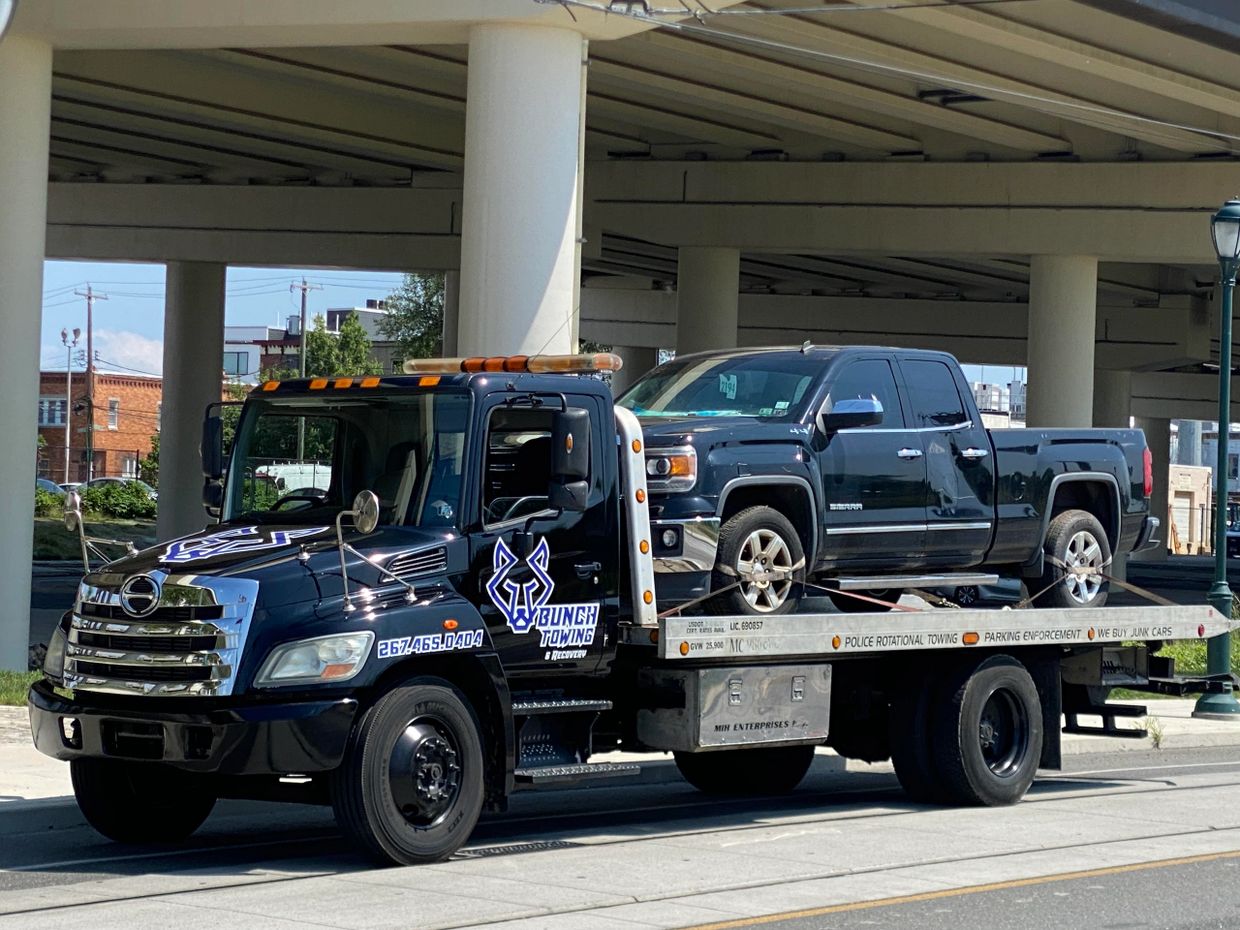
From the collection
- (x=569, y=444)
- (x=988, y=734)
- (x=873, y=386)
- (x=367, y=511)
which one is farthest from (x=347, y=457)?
(x=988, y=734)

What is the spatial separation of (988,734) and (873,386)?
2539mm

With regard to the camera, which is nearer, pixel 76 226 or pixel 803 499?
pixel 803 499

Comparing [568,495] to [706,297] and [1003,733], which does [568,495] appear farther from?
[706,297]

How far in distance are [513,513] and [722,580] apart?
5.22 feet

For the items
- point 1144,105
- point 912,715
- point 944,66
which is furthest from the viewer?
point 1144,105

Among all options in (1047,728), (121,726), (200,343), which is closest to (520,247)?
(1047,728)

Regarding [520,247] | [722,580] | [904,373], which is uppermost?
[520,247]

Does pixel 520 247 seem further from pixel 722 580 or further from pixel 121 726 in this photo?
pixel 121 726

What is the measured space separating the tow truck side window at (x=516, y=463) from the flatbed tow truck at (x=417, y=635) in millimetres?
13

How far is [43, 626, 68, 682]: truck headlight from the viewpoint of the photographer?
10.3 metres

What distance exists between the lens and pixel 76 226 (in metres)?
44.0

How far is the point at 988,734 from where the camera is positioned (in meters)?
13.2

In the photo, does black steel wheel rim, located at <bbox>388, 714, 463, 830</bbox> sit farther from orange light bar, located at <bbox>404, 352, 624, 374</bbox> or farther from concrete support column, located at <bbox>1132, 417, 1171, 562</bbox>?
concrete support column, located at <bbox>1132, 417, 1171, 562</bbox>

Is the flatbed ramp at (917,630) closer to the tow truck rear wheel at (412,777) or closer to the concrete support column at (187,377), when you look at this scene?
the tow truck rear wheel at (412,777)
